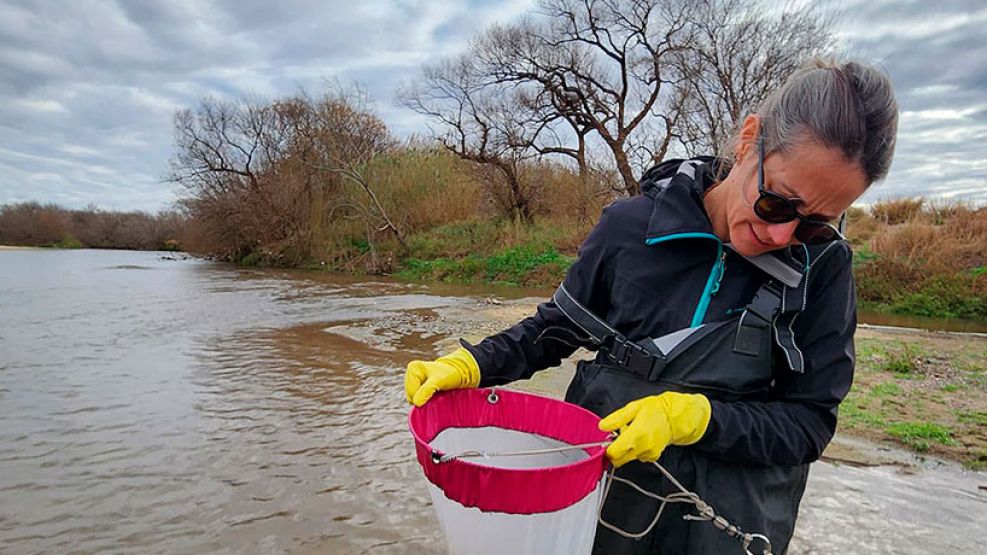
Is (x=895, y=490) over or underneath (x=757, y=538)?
underneath

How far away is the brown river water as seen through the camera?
2910mm

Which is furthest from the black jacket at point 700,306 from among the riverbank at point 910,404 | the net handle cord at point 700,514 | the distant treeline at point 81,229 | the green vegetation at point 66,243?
the green vegetation at point 66,243

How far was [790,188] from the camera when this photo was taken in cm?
122

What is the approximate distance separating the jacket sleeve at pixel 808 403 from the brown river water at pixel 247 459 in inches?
76.5

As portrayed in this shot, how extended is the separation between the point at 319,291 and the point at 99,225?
39096 millimetres

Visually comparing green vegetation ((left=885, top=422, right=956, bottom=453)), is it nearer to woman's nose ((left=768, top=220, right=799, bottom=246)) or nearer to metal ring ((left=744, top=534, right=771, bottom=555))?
metal ring ((left=744, top=534, right=771, bottom=555))

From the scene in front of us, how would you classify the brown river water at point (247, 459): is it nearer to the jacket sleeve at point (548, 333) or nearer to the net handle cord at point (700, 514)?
the jacket sleeve at point (548, 333)

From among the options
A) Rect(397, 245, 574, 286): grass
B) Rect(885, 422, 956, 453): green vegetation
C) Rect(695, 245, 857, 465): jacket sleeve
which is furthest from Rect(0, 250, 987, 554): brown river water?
Rect(397, 245, 574, 286): grass

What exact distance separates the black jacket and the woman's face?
67 mm

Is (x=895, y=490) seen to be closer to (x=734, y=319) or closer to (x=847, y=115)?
(x=734, y=319)

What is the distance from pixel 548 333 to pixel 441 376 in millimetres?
332

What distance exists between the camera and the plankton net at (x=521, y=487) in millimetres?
984

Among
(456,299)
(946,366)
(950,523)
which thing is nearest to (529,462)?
(950,523)

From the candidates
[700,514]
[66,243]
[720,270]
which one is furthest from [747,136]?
[66,243]
